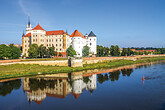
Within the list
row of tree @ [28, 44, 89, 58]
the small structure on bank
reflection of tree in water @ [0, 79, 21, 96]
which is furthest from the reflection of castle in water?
row of tree @ [28, 44, 89, 58]

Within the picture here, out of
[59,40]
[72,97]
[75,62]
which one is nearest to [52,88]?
[72,97]

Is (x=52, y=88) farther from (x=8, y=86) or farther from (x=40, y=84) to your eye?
(x=8, y=86)

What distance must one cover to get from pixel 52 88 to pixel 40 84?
3.76 meters

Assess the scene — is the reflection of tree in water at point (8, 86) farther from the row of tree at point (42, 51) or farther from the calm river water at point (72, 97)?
the row of tree at point (42, 51)

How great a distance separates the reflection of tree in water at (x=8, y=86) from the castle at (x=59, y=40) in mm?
41580

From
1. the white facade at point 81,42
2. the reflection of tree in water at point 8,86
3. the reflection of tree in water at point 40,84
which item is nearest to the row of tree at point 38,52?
the white facade at point 81,42

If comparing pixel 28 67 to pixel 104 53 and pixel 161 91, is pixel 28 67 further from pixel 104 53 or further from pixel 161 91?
pixel 104 53

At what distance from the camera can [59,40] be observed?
78.6 m

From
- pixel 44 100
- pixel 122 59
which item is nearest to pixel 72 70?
pixel 44 100

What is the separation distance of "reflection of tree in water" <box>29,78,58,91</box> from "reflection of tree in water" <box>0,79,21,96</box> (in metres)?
2.53

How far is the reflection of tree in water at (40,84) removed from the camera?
1160 inches

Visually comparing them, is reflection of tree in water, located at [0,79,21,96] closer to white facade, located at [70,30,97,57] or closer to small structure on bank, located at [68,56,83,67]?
small structure on bank, located at [68,56,83,67]

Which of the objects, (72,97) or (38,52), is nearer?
(72,97)

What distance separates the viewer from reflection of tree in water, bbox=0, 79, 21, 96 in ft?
89.3
